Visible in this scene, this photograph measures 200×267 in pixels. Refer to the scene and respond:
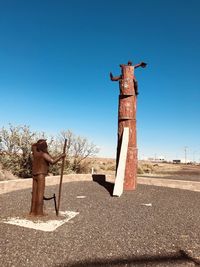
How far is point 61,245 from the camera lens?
5.63m

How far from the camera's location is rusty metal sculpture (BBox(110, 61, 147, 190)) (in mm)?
13594

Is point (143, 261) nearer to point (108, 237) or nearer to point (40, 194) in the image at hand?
point (108, 237)

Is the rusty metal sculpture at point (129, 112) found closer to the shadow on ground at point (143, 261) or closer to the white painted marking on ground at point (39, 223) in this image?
the white painted marking on ground at point (39, 223)

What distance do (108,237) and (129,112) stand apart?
840cm

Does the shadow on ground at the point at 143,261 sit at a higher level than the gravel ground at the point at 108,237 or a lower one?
lower

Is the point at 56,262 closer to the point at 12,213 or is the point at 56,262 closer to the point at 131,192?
the point at 12,213

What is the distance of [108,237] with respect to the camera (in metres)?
6.24

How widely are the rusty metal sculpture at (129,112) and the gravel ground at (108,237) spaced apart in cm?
301

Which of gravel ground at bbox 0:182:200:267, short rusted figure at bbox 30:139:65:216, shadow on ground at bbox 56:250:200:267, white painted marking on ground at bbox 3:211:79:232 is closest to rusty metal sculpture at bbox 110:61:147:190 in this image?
gravel ground at bbox 0:182:200:267

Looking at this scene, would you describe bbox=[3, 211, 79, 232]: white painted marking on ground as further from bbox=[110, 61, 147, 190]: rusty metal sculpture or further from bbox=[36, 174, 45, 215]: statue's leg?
bbox=[110, 61, 147, 190]: rusty metal sculpture

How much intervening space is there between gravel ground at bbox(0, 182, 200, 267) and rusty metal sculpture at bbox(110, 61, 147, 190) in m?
3.01

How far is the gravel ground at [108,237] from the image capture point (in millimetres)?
5035

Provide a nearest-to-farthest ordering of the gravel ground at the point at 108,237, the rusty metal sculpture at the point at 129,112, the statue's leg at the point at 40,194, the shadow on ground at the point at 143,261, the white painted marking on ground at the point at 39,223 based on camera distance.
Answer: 1. the shadow on ground at the point at 143,261
2. the gravel ground at the point at 108,237
3. the white painted marking on ground at the point at 39,223
4. the statue's leg at the point at 40,194
5. the rusty metal sculpture at the point at 129,112

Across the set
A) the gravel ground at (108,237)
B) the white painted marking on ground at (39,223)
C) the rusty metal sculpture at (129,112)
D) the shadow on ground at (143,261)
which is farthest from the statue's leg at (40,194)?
the rusty metal sculpture at (129,112)
